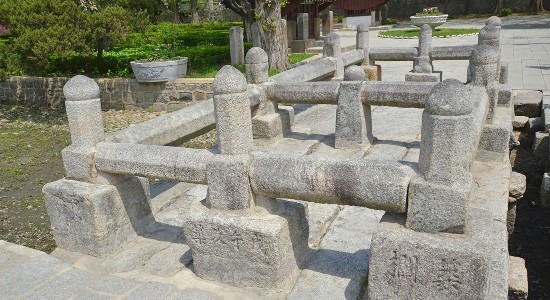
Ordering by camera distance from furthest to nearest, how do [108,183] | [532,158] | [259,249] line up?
[532,158] → [108,183] → [259,249]

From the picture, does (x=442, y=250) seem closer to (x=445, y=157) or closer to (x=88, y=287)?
(x=445, y=157)

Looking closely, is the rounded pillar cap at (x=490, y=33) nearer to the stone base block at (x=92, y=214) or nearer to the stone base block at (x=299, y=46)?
the stone base block at (x=92, y=214)

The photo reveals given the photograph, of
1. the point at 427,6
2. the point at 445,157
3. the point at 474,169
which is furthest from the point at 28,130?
the point at 427,6

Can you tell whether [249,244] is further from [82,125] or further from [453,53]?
[453,53]

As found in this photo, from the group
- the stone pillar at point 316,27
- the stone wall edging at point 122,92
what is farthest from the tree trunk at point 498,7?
the stone wall edging at point 122,92

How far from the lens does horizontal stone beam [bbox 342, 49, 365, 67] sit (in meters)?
8.70

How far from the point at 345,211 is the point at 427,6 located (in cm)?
3641

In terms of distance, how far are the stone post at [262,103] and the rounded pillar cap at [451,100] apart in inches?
142

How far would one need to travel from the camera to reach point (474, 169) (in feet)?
15.1

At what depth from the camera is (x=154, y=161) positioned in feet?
10.8

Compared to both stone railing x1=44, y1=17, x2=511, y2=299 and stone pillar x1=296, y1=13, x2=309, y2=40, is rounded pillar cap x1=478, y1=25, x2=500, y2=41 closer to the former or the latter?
stone railing x1=44, y1=17, x2=511, y2=299

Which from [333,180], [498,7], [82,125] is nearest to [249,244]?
[333,180]

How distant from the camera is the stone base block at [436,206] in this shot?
2.48 meters

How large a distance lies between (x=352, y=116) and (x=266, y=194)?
2817 mm
